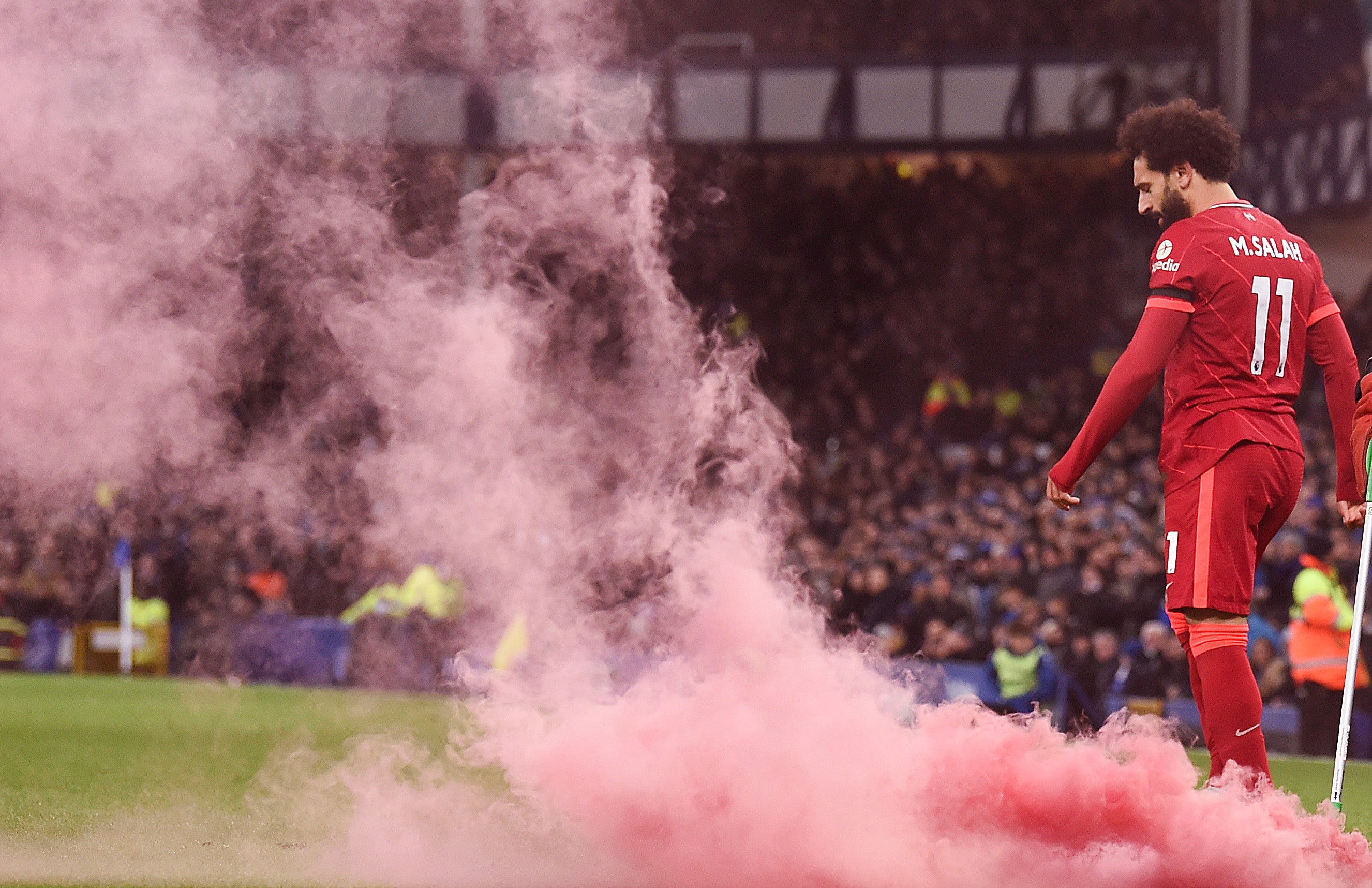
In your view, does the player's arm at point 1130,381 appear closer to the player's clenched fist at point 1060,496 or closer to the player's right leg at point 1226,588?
the player's clenched fist at point 1060,496

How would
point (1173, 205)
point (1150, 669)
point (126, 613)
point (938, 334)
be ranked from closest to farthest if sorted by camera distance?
point (1173, 205)
point (1150, 669)
point (126, 613)
point (938, 334)

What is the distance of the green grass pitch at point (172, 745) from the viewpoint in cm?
641

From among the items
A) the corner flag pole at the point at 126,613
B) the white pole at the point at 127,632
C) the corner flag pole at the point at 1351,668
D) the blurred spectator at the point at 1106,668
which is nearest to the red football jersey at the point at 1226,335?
the corner flag pole at the point at 1351,668

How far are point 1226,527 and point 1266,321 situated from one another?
644 millimetres

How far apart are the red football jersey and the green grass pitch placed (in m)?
2.45

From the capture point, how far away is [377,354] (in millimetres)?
7535

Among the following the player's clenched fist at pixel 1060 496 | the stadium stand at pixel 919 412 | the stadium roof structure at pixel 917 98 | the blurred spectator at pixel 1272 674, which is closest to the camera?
the player's clenched fist at pixel 1060 496

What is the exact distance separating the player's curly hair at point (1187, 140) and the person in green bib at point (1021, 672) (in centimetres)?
796

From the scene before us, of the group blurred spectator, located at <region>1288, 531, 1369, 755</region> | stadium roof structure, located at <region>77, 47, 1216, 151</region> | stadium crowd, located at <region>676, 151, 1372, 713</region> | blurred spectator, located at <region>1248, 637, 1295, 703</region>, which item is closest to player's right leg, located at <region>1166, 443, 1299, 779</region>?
blurred spectator, located at <region>1288, 531, 1369, 755</region>

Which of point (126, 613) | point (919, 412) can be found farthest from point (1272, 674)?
point (126, 613)

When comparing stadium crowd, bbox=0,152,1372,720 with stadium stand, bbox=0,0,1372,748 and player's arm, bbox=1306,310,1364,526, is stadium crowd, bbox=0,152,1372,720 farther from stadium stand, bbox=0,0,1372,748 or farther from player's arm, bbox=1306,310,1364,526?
player's arm, bbox=1306,310,1364,526

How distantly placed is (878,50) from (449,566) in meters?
17.0

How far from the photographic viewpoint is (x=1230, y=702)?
15.0ft

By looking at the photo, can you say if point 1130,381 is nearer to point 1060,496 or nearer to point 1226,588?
point 1060,496
